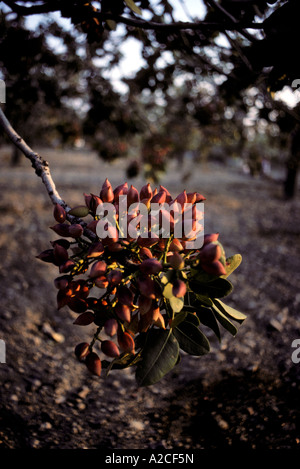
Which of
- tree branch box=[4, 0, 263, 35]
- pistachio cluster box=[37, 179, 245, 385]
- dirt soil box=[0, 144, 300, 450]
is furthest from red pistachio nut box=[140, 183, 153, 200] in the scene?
dirt soil box=[0, 144, 300, 450]

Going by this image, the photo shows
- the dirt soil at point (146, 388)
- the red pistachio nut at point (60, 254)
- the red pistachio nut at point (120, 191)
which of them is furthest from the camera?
the dirt soil at point (146, 388)

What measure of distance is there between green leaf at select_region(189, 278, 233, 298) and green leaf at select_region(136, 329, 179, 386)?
143 mm

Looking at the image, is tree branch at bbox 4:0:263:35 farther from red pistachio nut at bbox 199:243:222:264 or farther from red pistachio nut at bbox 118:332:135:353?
red pistachio nut at bbox 118:332:135:353

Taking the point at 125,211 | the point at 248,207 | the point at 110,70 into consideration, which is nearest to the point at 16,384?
the point at 125,211

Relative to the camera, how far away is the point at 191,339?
0.87 metres

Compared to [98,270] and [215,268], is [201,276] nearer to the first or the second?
[215,268]

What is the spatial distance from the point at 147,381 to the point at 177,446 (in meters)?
0.77

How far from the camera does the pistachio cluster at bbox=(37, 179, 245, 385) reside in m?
0.71

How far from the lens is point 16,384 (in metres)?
1.62

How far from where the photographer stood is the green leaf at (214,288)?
0.77m

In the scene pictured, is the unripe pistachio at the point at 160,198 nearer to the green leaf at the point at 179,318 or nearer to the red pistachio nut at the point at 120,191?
the red pistachio nut at the point at 120,191

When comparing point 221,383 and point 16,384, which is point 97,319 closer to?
point 16,384

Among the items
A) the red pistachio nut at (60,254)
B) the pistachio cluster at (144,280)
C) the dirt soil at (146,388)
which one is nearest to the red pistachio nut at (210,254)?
the pistachio cluster at (144,280)

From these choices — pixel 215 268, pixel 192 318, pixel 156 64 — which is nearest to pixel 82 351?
pixel 192 318
